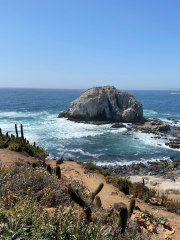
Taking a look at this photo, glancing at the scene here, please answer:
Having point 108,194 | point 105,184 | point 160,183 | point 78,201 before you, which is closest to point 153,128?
point 160,183

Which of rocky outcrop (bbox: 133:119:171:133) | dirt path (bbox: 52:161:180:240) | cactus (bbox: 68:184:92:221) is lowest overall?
rocky outcrop (bbox: 133:119:171:133)

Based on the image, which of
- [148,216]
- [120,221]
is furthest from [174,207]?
[120,221]

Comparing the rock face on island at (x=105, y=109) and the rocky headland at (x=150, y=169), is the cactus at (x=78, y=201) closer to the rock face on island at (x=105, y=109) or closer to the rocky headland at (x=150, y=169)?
the rocky headland at (x=150, y=169)

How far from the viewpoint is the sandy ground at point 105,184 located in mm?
10279

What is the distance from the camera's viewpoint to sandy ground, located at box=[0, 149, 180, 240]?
1028cm

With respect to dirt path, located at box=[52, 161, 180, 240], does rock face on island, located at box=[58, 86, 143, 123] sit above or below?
above

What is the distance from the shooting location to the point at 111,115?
52875 mm

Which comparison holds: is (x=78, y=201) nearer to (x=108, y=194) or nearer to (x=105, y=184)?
(x=108, y=194)

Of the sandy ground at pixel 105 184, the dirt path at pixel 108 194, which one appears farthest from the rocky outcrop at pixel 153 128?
the dirt path at pixel 108 194

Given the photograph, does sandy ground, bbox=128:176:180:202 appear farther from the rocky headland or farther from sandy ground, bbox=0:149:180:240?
the rocky headland

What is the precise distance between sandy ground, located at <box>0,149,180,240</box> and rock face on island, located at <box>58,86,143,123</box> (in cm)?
2902

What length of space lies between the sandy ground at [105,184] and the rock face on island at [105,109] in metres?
29.0

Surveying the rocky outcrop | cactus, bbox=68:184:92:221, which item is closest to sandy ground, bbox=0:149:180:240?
cactus, bbox=68:184:92:221

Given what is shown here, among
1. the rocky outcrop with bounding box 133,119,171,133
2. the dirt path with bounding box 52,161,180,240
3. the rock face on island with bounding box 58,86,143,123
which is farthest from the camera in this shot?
the rock face on island with bounding box 58,86,143,123
